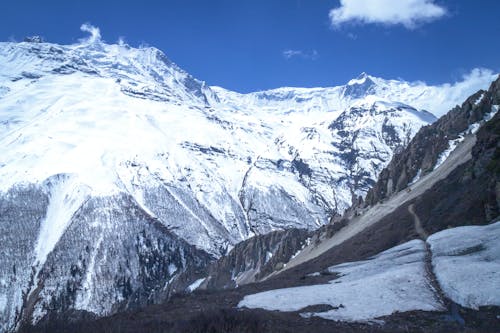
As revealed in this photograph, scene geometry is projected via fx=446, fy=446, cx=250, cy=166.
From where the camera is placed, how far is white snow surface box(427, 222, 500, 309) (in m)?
Result: 25.3

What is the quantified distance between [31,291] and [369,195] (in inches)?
5575

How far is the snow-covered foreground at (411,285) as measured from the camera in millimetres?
25828

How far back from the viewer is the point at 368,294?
30.1 m

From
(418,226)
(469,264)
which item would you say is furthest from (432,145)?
(469,264)

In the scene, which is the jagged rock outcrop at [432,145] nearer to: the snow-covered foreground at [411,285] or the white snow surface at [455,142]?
the white snow surface at [455,142]

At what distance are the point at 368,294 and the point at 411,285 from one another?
118 inches

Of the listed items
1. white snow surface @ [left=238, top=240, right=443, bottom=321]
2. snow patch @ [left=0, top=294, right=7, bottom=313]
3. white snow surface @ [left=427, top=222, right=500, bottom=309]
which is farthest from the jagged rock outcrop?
snow patch @ [left=0, top=294, right=7, bottom=313]

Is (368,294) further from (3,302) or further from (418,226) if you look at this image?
(3,302)

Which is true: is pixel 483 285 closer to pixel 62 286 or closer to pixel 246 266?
pixel 246 266

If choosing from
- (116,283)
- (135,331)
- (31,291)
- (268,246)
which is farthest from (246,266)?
(135,331)

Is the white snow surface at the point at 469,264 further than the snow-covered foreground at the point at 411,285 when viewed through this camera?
No

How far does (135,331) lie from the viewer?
20.0m

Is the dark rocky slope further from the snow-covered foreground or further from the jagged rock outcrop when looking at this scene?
the jagged rock outcrop

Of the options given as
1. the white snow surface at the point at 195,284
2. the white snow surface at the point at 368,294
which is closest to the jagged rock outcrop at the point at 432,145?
the white snow surface at the point at 368,294
